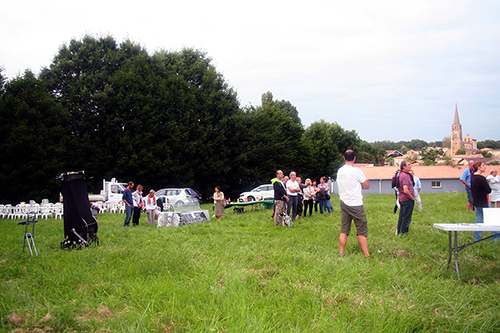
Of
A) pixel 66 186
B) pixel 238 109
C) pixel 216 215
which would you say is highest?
pixel 238 109

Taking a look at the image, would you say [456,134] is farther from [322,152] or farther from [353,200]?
[353,200]

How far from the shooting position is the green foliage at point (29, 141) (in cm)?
2581

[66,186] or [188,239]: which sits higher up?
[66,186]

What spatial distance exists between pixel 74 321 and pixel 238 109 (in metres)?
33.4

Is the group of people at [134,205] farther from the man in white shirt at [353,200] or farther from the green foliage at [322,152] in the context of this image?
the green foliage at [322,152]

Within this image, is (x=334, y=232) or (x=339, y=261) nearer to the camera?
(x=339, y=261)

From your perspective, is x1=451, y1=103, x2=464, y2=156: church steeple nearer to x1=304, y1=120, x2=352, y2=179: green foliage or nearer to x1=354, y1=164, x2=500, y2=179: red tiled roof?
x1=354, y1=164, x2=500, y2=179: red tiled roof

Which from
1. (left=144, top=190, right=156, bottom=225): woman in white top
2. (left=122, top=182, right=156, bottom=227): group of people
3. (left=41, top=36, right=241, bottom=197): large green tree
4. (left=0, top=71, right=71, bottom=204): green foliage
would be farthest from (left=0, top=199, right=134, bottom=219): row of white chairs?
(left=41, top=36, right=241, bottom=197): large green tree

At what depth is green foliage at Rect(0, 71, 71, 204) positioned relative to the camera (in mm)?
25812

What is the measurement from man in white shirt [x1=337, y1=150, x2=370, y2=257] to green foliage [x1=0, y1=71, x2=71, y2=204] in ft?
82.3

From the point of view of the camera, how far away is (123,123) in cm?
3030

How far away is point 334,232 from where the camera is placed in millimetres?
9469

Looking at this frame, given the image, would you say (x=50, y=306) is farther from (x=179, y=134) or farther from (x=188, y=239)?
(x=179, y=134)

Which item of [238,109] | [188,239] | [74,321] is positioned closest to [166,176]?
[238,109]
